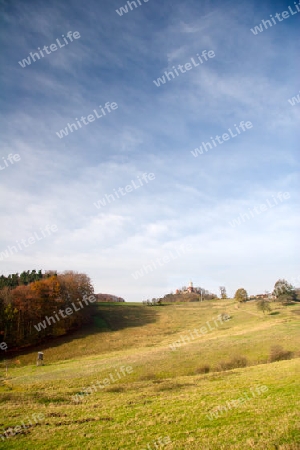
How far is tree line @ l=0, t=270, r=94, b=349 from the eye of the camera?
6400 cm

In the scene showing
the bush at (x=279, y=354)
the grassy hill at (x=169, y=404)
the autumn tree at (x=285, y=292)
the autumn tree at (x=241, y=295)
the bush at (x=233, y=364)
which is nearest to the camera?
the grassy hill at (x=169, y=404)

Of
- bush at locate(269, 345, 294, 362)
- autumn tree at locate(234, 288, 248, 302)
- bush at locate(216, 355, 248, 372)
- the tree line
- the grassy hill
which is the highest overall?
the tree line

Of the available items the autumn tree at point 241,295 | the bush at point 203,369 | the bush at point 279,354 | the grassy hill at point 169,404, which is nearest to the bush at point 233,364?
the grassy hill at point 169,404

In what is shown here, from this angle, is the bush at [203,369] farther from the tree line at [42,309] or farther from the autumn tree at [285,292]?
the autumn tree at [285,292]

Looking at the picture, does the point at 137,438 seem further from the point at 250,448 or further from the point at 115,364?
the point at 115,364

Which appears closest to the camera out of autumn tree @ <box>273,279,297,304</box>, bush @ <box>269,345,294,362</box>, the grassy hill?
the grassy hill

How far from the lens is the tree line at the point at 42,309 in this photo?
6400 centimetres

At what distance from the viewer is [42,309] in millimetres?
70500

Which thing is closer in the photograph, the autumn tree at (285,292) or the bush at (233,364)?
the bush at (233,364)

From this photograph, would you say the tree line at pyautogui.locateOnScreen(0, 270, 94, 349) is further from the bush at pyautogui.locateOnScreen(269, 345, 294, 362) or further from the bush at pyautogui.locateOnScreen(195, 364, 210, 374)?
the bush at pyautogui.locateOnScreen(269, 345, 294, 362)

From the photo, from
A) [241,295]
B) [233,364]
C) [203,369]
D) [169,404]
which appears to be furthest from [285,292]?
[169,404]

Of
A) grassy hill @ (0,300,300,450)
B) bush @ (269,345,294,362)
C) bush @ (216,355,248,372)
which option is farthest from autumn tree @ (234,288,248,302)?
bush @ (216,355,248,372)

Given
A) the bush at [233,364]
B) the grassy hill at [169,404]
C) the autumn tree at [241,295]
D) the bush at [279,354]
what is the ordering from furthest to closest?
the autumn tree at [241,295]
the bush at [279,354]
the bush at [233,364]
the grassy hill at [169,404]

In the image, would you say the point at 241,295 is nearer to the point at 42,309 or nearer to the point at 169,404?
the point at 42,309
